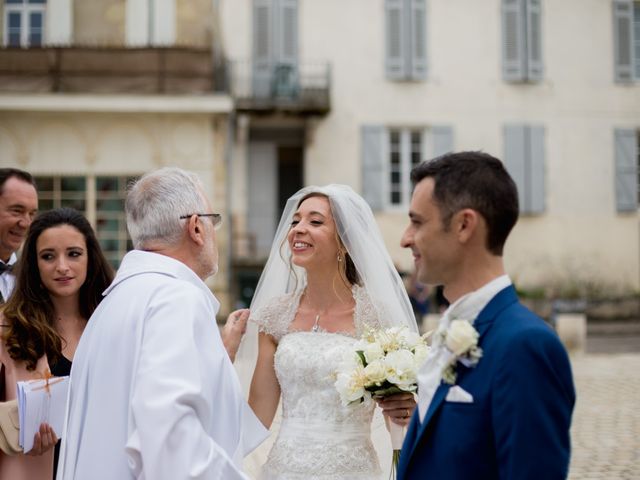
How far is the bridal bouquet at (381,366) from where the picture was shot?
10.8 feet

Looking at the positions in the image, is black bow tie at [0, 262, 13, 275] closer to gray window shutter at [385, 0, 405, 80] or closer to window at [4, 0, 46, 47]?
window at [4, 0, 46, 47]

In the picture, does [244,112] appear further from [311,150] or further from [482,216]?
[482,216]

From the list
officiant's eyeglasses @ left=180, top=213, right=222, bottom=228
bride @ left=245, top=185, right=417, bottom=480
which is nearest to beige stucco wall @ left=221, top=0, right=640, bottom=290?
bride @ left=245, top=185, right=417, bottom=480

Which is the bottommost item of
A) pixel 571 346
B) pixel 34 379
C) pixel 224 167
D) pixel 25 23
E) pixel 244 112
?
Result: pixel 571 346

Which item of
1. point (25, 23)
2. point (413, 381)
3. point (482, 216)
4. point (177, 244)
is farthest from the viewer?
point (25, 23)

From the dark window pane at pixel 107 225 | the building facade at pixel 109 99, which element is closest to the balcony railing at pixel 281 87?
the building facade at pixel 109 99

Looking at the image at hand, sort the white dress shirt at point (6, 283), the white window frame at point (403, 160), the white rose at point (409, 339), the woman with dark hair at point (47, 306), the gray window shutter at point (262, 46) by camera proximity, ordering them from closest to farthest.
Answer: the white rose at point (409, 339), the woman with dark hair at point (47, 306), the white dress shirt at point (6, 283), the gray window shutter at point (262, 46), the white window frame at point (403, 160)

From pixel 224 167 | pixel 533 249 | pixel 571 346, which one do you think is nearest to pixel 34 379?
pixel 571 346

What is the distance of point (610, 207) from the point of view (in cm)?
2164

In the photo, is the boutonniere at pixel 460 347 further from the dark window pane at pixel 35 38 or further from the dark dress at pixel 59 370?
the dark window pane at pixel 35 38

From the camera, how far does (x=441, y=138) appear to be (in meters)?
20.8

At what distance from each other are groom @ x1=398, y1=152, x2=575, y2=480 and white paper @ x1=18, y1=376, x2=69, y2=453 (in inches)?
71.4

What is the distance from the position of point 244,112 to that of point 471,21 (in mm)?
6568

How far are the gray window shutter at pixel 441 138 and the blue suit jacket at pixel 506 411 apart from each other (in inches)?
741
